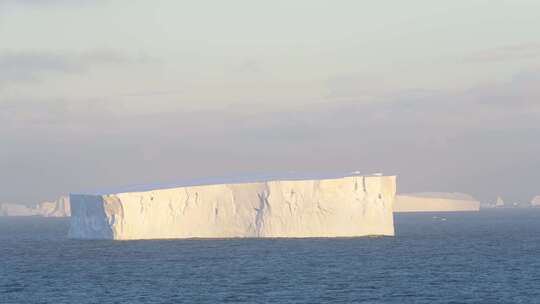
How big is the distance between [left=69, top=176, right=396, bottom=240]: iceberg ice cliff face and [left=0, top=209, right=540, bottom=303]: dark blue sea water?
0.92 metres

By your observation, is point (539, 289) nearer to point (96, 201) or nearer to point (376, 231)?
point (376, 231)

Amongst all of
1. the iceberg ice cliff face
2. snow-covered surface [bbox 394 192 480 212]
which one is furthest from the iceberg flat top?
snow-covered surface [bbox 394 192 480 212]

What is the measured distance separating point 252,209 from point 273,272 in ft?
50.5

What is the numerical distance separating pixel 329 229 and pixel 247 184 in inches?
191

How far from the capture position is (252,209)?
54.4 meters

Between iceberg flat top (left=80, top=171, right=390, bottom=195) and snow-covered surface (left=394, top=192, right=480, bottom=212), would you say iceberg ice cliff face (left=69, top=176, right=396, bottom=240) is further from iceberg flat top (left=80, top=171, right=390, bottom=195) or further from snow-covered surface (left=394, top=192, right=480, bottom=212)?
snow-covered surface (left=394, top=192, right=480, bottom=212)

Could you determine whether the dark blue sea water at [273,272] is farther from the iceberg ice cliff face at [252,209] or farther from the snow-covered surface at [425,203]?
A: the snow-covered surface at [425,203]

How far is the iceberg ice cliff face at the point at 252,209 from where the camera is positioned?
176 feet

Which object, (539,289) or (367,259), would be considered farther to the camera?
(367,259)

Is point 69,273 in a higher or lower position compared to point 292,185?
lower

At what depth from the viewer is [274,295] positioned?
105 ft

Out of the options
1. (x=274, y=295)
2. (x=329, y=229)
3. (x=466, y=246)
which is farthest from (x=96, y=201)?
(x=274, y=295)

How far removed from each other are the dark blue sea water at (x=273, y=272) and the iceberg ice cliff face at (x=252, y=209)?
925 millimetres

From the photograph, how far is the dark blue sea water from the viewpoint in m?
32.2
